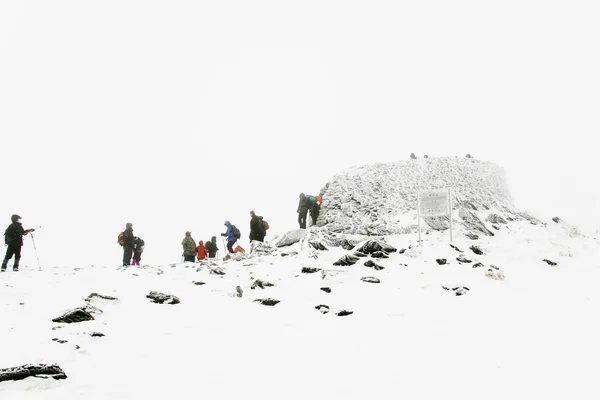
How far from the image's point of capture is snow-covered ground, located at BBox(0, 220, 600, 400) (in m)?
5.39

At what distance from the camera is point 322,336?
7.37 meters

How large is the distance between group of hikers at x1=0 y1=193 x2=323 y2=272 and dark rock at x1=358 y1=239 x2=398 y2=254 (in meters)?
7.55

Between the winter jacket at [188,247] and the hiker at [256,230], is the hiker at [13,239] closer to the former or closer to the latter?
the winter jacket at [188,247]

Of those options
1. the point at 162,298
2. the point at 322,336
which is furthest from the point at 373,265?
the point at 162,298

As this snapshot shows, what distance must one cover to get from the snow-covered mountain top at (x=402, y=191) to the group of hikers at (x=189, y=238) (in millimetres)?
1168

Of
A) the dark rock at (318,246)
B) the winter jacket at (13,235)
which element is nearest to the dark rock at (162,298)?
the dark rock at (318,246)

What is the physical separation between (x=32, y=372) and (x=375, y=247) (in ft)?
35.9

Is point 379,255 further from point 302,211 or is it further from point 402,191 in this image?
point 402,191

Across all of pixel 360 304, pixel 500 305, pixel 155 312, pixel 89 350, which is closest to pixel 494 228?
pixel 500 305

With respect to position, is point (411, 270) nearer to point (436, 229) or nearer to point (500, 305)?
point (500, 305)

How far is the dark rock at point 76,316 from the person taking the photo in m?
7.11

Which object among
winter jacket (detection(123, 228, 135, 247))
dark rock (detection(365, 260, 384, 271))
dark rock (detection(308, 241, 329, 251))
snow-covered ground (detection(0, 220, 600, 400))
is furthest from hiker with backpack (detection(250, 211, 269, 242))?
dark rock (detection(365, 260, 384, 271))

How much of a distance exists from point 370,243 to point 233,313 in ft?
22.9

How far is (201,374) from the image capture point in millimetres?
5695
